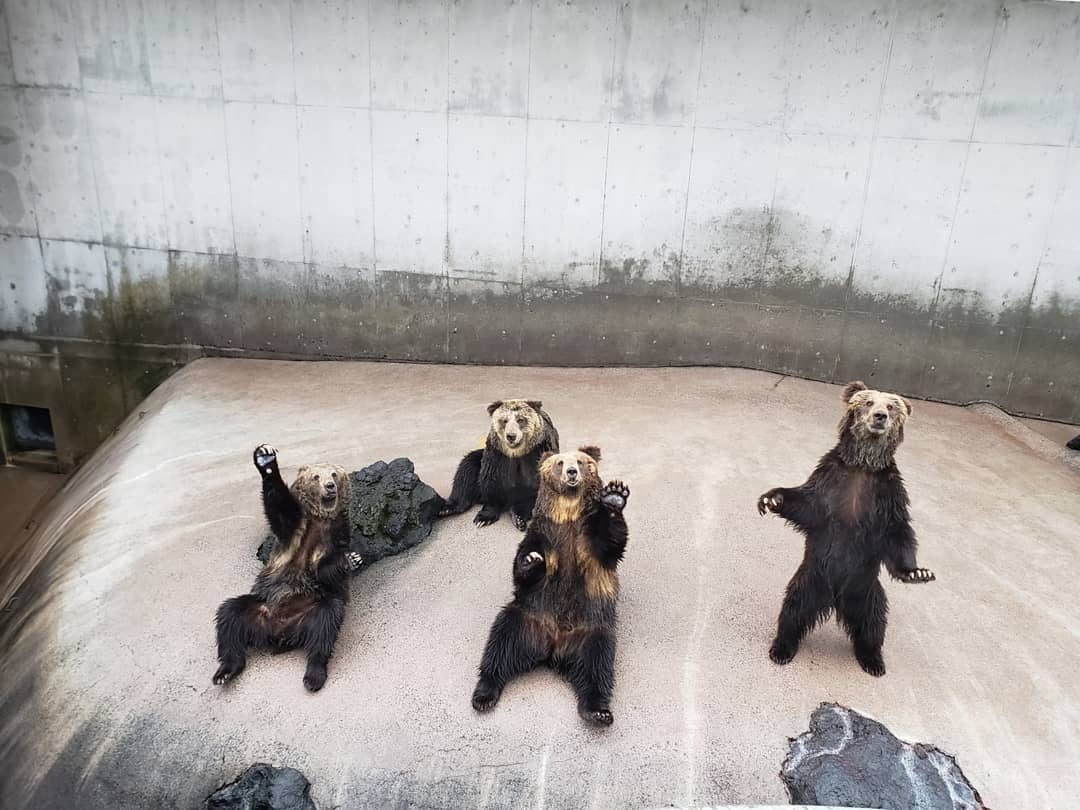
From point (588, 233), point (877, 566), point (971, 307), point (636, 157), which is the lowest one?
point (877, 566)

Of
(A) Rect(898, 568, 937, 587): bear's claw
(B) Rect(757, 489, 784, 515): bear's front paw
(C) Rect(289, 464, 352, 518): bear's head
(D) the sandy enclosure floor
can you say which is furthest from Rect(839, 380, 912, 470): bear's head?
(C) Rect(289, 464, 352, 518): bear's head

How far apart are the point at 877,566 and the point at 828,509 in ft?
1.30

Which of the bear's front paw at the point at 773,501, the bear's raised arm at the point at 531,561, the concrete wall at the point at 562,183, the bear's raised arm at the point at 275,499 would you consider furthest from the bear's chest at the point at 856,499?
the concrete wall at the point at 562,183

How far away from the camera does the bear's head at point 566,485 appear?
4.42 metres

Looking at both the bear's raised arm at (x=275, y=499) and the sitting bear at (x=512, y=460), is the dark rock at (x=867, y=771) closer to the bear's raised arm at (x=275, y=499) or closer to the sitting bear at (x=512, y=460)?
the sitting bear at (x=512, y=460)

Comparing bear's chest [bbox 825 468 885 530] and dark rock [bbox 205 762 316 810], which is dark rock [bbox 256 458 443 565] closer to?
dark rock [bbox 205 762 316 810]

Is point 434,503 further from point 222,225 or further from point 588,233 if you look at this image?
point 222,225

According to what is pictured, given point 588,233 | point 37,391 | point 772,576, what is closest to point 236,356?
point 37,391

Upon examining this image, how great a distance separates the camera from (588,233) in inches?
347

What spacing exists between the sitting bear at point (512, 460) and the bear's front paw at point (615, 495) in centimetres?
162

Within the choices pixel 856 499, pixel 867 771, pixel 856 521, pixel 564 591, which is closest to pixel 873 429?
pixel 856 499

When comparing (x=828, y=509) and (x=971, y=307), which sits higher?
(x=971, y=307)

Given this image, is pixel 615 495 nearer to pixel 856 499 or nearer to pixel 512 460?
pixel 856 499

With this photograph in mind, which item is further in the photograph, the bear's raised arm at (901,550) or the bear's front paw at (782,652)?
the bear's front paw at (782,652)
